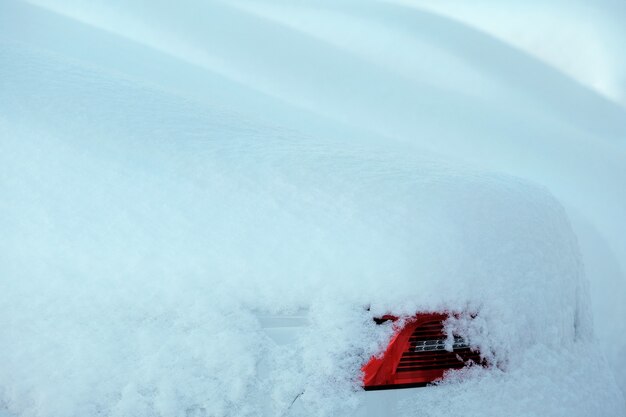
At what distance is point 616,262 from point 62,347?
2.84m

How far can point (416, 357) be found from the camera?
3.85 feet

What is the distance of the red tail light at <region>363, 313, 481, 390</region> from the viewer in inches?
44.9

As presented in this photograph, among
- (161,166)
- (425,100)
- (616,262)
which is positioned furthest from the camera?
(425,100)

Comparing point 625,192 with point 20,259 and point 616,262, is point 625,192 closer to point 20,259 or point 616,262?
point 616,262

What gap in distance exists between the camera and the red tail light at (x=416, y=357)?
114cm

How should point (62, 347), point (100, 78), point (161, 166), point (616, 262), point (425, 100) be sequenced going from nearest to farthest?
point (62, 347)
point (161, 166)
point (100, 78)
point (616, 262)
point (425, 100)

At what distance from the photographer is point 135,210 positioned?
3.78 ft

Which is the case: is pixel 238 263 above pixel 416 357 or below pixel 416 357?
Answer: above

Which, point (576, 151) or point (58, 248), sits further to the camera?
point (576, 151)

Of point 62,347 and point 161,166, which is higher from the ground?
point 161,166

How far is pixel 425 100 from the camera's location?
3.41 metres

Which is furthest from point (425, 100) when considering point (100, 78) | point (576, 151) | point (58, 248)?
point (58, 248)

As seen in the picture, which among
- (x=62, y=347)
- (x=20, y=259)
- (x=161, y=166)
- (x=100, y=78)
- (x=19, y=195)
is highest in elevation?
(x=100, y=78)

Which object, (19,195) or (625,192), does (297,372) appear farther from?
(625,192)
